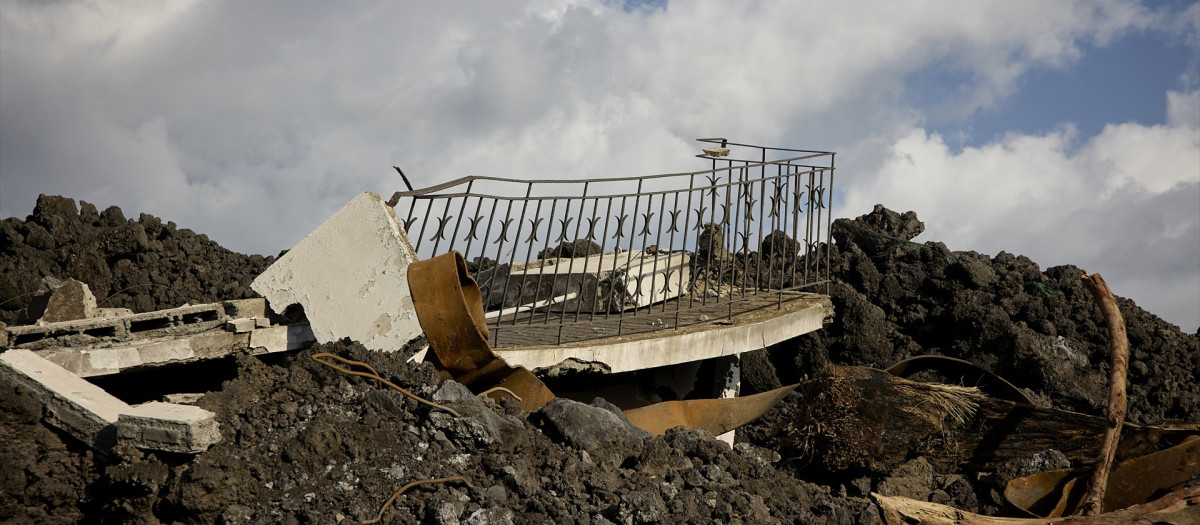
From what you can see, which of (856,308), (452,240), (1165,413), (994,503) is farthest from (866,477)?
(1165,413)

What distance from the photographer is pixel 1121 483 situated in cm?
546

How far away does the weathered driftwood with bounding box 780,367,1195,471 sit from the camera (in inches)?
231

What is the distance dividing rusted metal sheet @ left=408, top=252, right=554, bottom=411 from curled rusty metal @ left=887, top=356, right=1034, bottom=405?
2.50m

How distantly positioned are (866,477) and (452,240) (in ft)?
10.2

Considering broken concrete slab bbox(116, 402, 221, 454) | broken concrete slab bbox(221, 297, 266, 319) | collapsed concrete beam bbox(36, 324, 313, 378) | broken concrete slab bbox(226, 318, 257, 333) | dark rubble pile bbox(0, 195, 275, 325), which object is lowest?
broken concrete slab bbox(116, 402, 221, 454)

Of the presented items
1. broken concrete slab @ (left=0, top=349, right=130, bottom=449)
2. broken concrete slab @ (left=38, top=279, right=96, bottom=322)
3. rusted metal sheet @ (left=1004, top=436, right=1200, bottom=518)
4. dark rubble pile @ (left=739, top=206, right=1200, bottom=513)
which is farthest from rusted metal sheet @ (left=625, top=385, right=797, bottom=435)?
broken concrete slab @ (left=38, top=279, right=96, bottom=322)

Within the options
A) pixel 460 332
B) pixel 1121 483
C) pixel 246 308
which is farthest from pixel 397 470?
pixel 1121 483

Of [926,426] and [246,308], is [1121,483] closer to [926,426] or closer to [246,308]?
[926,426]

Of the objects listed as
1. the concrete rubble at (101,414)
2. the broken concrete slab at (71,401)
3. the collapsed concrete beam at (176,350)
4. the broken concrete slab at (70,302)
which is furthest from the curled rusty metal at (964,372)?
the broken concrete slab at (70,302)

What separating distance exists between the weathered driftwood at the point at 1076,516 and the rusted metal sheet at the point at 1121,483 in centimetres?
39

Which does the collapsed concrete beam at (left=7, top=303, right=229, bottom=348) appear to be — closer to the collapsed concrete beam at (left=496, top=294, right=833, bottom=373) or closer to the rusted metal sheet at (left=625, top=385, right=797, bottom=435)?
the collapsed concrete beam at (left=496, top=294, right=833, bottom=373)

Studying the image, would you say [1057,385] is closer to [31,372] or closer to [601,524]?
[601,524]

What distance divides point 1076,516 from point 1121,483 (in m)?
0.84

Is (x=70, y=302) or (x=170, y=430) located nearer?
(x=170, y=430)
